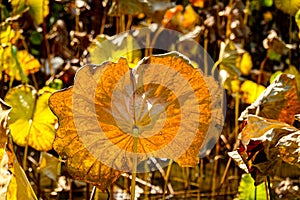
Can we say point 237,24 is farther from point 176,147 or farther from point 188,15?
point 176,147

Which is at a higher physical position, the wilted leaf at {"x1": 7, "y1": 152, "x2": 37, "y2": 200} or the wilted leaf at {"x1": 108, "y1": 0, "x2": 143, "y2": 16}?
the wilted leaf at {"x1": 108, "y1": 0, "x2": 143, "y2": 16}

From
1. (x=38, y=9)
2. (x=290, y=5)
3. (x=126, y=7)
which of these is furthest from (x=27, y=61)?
(x=290, y=5)

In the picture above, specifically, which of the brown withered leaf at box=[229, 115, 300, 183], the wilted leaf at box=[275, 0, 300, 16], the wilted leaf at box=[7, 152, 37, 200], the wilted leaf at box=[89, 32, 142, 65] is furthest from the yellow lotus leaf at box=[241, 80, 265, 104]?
the wilted leaf at box=[7, 152, 37, 200]

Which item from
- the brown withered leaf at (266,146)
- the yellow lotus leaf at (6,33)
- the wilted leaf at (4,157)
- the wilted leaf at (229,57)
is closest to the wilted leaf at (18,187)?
the wilted leaf at (4,157)

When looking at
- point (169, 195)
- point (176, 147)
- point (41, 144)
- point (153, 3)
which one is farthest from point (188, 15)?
point (176, 147)

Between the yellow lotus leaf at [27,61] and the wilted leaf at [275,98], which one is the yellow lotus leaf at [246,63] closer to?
the yellow lotus leaf at [27,61]

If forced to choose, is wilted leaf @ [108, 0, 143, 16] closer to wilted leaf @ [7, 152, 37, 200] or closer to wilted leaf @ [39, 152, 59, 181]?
wilted leaf @ [39, 152, 59, 181]
